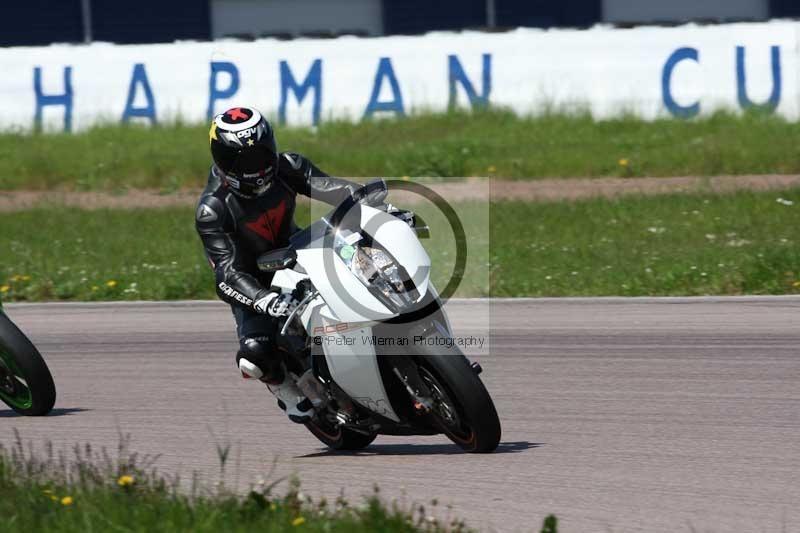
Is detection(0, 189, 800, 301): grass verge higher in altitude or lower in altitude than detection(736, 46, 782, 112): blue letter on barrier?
lower

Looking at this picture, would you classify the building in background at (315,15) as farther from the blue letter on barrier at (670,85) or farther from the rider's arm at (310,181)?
the rider's arm at (310,181)

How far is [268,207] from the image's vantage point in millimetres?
7383

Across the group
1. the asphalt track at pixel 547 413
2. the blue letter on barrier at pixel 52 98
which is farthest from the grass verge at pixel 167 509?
the blue letter on barrier at pixel 52 98

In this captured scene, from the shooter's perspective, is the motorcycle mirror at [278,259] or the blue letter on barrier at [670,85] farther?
the blue letter on barrier at [670,85]

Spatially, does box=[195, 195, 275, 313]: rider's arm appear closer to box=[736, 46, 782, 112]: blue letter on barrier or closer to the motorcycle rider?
the motorcycle rider

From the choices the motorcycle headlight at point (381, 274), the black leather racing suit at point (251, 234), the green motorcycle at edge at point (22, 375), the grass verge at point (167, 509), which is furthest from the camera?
the green motorcycle at edge at point (22, 375)

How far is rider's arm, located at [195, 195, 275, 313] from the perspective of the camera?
23.2 feet

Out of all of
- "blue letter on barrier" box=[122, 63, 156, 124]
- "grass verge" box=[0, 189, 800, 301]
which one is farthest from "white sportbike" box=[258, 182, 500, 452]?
"blue letter on barrier" box=[122, 63, 156, 124]

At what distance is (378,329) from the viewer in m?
6.58

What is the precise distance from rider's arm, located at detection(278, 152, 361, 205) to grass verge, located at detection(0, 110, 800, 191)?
11425 mm

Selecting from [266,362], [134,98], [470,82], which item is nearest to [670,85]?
[470,82]

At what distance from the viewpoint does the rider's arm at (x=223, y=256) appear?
7.08 meters

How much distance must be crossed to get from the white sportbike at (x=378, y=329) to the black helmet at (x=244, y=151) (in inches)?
16.6

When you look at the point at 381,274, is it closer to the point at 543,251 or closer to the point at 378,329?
the point at 378,329
